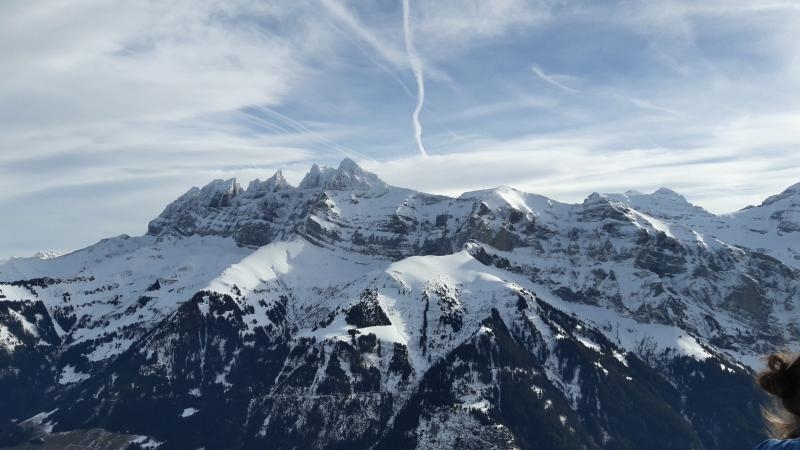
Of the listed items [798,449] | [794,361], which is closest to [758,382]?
[794,361]

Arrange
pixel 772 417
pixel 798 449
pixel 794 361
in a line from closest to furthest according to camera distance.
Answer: pixel 798 449 → pixel 794 361 → pixel 772 417

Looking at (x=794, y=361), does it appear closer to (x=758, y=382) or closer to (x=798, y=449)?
(x=758, y=382)

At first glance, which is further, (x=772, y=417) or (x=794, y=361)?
(x=772, y=417)

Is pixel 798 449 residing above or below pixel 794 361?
below

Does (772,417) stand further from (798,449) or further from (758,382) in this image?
(798,449)

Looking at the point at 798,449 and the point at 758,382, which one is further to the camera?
the point at 758,382

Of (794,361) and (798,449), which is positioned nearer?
(798,449)

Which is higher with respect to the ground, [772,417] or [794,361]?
[794,361]

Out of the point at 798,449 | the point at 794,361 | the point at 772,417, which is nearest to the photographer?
the point at 798,449

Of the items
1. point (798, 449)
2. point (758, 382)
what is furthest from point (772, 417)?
point (798, 449)
